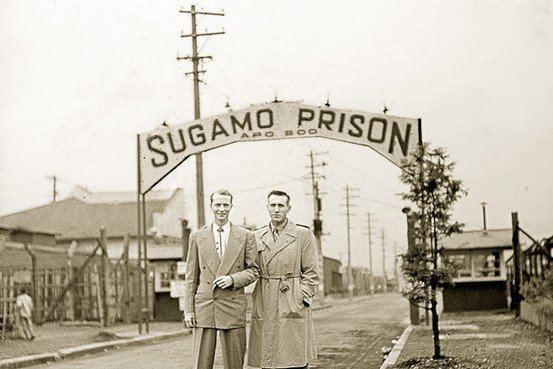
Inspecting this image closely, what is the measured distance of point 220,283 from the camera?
7.60 meters

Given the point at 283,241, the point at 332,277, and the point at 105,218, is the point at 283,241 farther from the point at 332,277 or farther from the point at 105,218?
the point at 332,277

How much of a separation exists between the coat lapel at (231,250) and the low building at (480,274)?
73.1 ft

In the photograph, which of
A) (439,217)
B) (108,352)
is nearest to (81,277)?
(108,352)

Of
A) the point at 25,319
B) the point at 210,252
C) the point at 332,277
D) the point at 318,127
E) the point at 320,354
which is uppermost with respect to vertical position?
the point at 318,127

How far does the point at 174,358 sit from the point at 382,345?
482 centimetres

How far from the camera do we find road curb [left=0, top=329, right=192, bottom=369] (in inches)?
561

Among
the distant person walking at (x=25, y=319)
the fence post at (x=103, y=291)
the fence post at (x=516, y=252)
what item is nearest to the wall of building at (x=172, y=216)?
the fence post at (x=103, y=291)

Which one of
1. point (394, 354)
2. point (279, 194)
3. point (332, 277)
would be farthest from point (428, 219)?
point (332, 277)

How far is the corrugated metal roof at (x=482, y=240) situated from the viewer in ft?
99.0

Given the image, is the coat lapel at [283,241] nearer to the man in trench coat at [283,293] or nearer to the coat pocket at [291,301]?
the man in trench coat at [283,293]

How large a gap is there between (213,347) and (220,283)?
0.61m

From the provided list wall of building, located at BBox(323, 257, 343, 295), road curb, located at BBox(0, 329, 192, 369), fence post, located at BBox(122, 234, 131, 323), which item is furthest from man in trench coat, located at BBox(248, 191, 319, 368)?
wall of building, located at BBox(323, 257, 343, 295)

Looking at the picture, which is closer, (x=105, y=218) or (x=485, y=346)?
(x=485, y=346)

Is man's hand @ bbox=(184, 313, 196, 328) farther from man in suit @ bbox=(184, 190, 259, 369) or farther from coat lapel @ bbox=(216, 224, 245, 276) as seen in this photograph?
coat lapel @ bbox=(216, 224, 245, 276)
